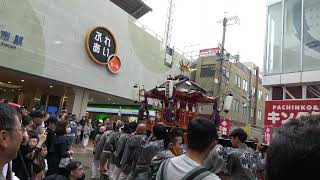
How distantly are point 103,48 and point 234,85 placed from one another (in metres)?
20.6

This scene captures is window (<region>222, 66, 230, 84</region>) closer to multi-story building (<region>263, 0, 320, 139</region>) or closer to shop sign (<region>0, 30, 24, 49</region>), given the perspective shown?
multi-story building (<region>263, 0, 320, 139</region>)

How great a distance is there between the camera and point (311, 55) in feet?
37.4

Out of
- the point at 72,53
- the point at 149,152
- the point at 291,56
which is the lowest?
the point at 149,152

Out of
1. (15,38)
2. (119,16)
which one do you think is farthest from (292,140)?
(119,16)

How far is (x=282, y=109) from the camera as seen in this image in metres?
10.6

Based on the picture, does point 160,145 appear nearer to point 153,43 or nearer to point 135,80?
point 135,80

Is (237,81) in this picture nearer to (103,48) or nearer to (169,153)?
(103,48)

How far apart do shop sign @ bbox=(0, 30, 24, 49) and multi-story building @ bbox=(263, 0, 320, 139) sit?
44.3 feet

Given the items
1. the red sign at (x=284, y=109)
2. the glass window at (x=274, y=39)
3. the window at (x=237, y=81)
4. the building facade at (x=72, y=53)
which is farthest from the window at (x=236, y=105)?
the red sign at (x=284, y=109)

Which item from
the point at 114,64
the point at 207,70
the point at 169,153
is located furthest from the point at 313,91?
the point at 207,70

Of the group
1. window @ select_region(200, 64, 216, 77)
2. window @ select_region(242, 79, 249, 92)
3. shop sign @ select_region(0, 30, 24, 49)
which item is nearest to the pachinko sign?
shop sign @ select_region(0, 30, 24, 49)

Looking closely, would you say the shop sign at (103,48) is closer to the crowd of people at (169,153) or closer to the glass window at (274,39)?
the glass window at (274,39)

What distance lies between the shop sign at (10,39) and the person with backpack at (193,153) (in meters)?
17.2

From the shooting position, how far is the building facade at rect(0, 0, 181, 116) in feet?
61.4
